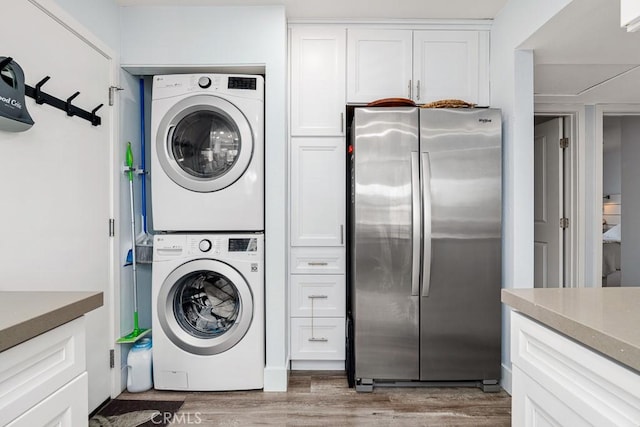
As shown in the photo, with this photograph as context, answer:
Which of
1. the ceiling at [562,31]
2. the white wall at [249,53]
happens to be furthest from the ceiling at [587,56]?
the white wall at [249,53]

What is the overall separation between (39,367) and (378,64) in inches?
96.4

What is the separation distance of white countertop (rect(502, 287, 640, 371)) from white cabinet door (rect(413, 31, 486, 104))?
175cm

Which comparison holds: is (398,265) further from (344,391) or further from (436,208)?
(344,391)

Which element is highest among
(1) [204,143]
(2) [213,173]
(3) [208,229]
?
(1) [204,143]

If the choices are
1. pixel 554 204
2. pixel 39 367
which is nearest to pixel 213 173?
pixel 39 367

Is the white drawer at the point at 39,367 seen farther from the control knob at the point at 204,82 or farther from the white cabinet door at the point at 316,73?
the white cabinet door at the point at 316,73

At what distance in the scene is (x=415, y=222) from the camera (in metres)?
2.22

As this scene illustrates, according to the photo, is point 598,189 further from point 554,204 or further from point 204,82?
point 204,82

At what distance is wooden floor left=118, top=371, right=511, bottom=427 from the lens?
1974 mm

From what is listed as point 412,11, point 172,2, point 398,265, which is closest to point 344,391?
point 398,265

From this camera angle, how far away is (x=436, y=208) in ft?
7.39

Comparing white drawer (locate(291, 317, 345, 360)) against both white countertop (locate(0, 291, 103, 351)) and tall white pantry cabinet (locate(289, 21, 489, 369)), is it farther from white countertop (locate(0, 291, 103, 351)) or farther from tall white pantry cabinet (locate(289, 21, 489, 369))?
white countertop (locate(0, 291, 103, 351))

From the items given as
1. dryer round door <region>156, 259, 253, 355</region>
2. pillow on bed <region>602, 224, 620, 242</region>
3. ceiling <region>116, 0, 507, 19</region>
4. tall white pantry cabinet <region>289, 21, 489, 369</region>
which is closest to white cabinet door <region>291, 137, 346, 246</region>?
tall white pantry cabinet <region>289, 21, 489, 369</region>

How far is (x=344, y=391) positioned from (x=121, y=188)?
1.94 m
